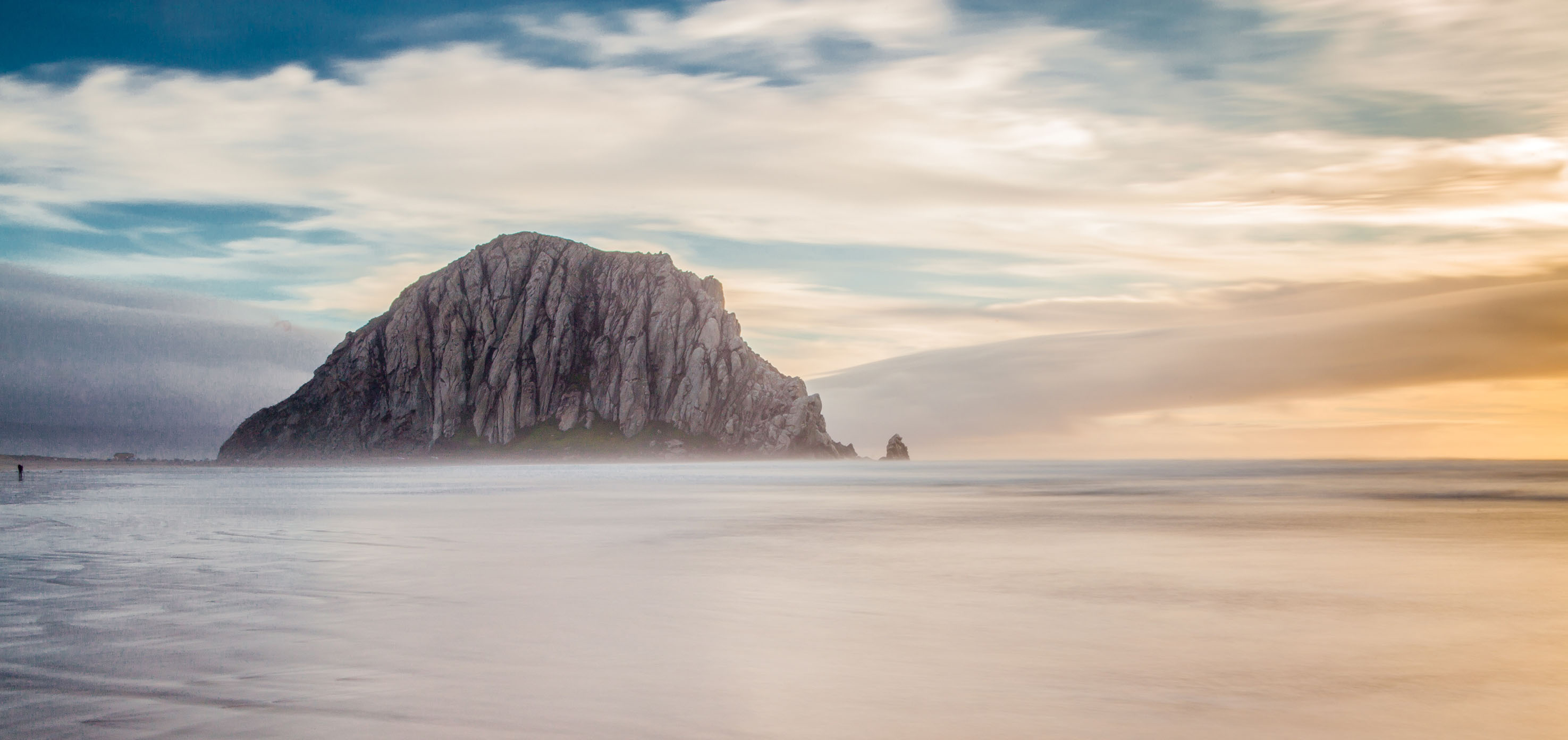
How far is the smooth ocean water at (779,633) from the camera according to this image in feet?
34.5

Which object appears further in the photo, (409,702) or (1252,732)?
(409,702)

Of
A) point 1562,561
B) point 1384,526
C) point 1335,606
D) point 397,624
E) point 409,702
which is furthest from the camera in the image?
point 1384,526

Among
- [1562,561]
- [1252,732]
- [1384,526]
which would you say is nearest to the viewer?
[1252,732]

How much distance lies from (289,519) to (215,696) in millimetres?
34524

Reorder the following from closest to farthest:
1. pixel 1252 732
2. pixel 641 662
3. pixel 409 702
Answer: pixel 1252 732 → pixel 409 702 → pixel 641 662

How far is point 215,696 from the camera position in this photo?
11000mm

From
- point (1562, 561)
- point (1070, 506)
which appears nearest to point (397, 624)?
point (1562, 561)

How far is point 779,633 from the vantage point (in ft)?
52.8

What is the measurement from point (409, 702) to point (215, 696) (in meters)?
2.12

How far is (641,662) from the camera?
13.4 meters

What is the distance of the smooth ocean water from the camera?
10508mm

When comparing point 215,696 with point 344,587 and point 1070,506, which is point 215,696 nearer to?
point 344,587

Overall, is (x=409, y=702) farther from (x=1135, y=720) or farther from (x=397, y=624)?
(x=1135, y=720)

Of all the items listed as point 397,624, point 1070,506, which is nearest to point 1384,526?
point 1070,506
